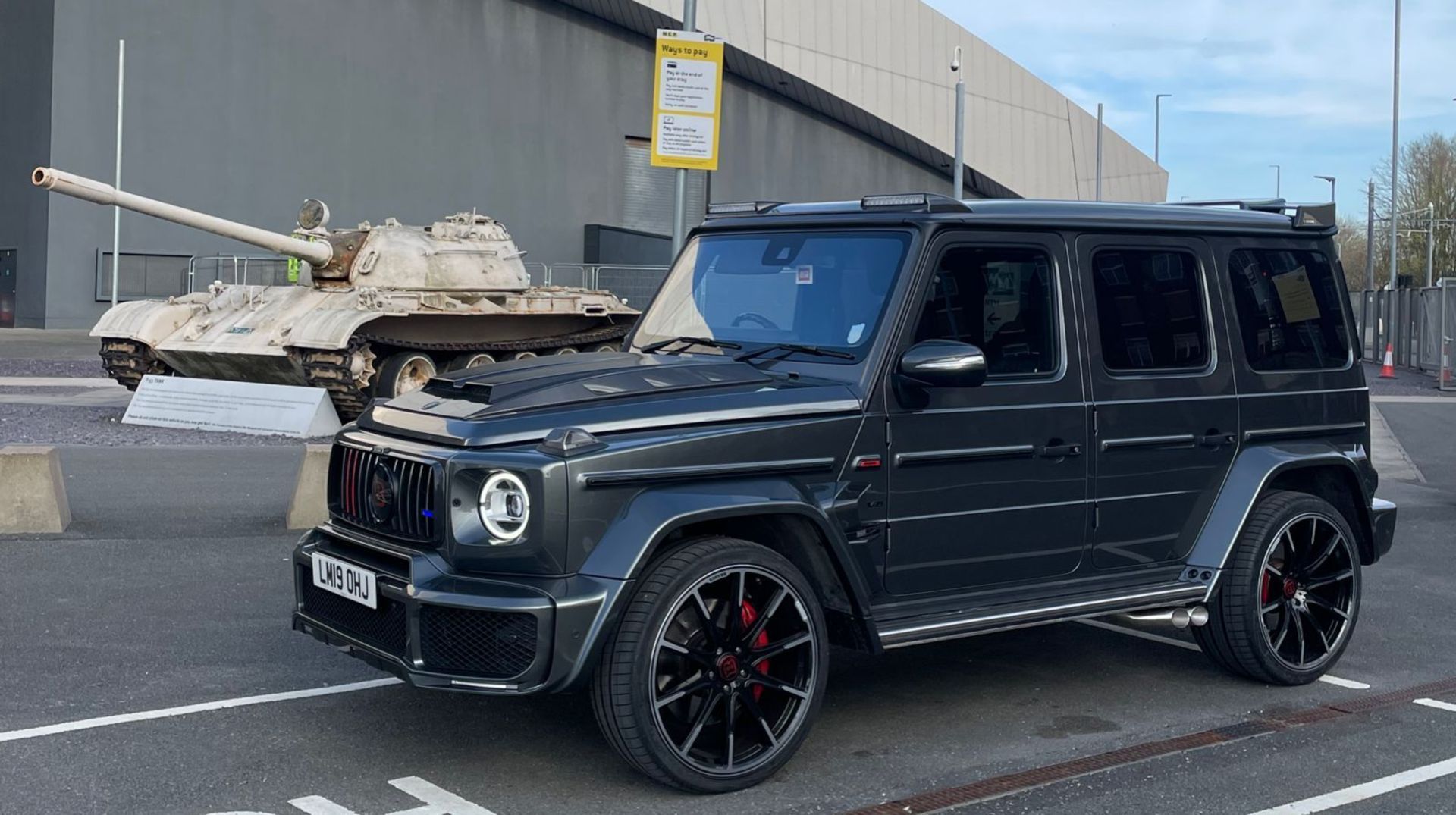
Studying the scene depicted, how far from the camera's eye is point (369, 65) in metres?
36.9

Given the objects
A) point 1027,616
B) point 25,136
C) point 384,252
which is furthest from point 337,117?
point 1027,616

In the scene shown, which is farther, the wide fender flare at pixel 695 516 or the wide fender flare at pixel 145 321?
the wide fender flare at pixel 145 321

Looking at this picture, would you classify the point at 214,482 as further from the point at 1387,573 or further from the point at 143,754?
the point at 1387,573

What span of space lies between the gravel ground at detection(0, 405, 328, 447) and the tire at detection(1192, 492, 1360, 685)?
37.3 feet

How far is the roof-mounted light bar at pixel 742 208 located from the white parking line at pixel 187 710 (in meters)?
2.31

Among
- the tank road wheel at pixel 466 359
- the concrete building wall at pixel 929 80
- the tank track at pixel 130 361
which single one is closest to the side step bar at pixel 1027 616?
the tank road wheel at pixel 466 359

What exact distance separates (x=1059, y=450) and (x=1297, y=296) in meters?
1.63

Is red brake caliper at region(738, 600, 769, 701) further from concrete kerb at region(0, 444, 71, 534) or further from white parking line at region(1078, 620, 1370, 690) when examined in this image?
concrete kerb at region(0, 444, 71, 534)

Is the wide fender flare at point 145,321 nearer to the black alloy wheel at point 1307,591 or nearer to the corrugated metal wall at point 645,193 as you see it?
the black alloy wheel at point 1307,591

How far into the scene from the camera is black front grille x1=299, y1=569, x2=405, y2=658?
4.98 m

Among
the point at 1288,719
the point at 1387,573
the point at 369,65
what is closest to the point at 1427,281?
the point at 369,65

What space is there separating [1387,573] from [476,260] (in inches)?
514

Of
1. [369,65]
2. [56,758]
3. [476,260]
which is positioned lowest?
[56,758]

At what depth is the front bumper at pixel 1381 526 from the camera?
697 cm
